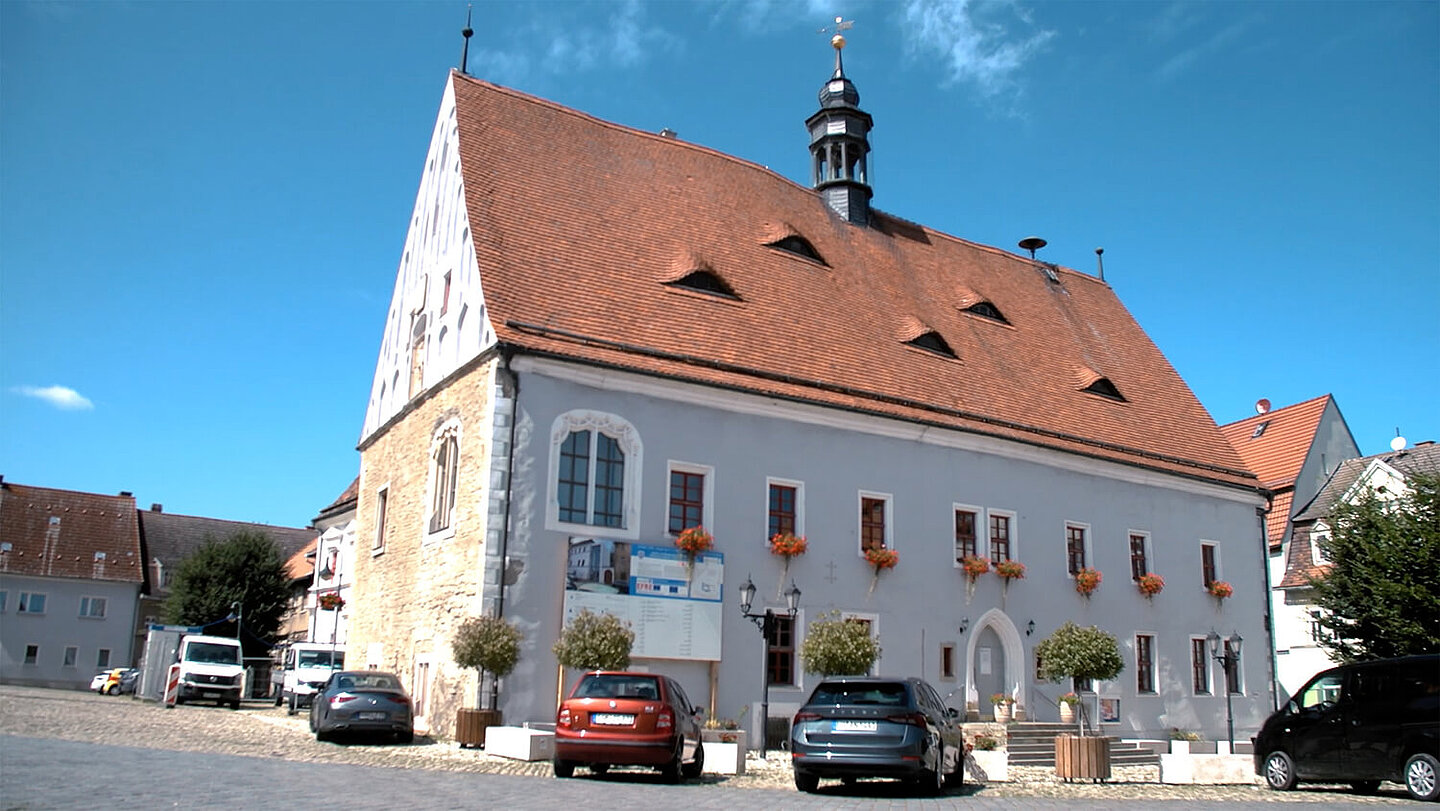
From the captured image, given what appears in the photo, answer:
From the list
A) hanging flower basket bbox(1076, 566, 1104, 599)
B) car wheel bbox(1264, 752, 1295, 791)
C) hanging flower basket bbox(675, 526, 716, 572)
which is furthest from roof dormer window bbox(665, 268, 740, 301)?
car wheel bbox(1264, 752, 1295, 791)

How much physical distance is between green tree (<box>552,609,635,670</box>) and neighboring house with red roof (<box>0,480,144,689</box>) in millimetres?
44449

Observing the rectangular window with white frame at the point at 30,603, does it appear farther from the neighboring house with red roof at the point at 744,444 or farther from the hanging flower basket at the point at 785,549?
the hanging flower basket at the point at 785,549

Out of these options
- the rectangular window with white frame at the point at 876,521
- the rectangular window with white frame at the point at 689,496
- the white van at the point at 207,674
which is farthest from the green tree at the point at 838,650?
the white van at the point at 207,674

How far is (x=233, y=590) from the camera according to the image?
4472 cm

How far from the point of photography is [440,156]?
24.7m

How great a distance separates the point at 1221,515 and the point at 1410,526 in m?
4.60

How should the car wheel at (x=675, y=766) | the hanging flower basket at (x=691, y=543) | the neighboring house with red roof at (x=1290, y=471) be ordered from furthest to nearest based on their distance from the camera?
1. the neighboring house with red roof at (x=1290, y=471)
2. the hanging flower basket at (x=691, y=543)
3. the car wheel at (x=675, y=766)

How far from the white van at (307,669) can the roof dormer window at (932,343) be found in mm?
14674

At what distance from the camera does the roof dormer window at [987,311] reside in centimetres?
2944

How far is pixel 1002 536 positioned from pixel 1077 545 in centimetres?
245

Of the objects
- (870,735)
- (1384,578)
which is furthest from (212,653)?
(1384,578)

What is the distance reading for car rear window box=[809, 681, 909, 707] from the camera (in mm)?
12711

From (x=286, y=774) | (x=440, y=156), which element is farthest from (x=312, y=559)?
(x=286, y=774)

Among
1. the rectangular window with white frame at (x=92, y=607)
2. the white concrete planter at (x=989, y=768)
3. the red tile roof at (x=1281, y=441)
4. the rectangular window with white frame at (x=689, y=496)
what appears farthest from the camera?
the rectangular window with white frame at (x=92, y=607)
